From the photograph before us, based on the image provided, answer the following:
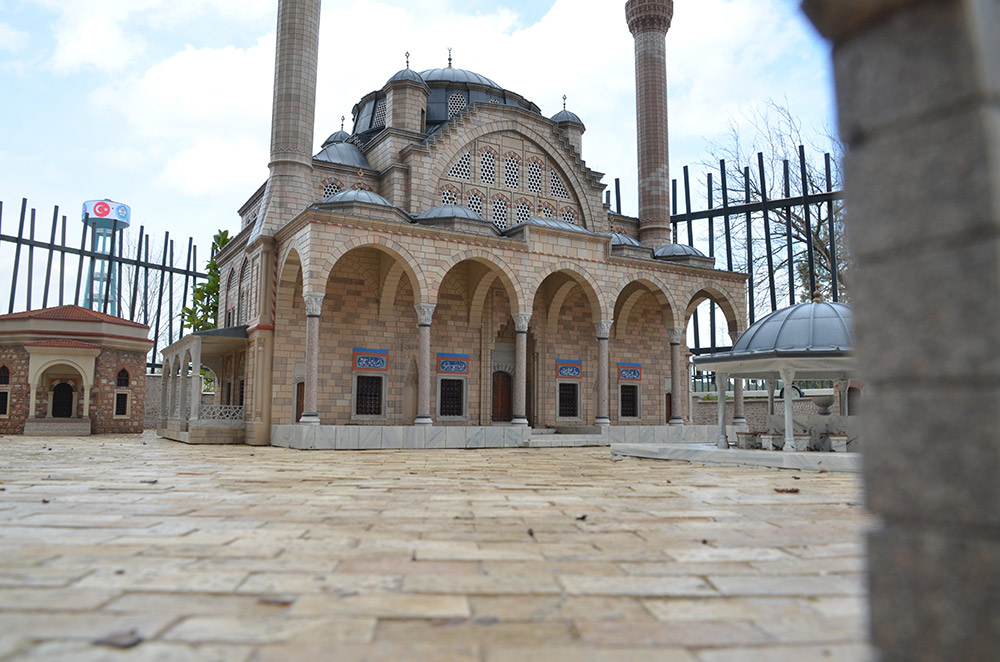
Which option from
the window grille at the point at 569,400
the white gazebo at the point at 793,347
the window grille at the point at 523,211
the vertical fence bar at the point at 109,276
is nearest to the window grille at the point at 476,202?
the window grille at the point at 523,211

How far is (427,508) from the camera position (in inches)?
197

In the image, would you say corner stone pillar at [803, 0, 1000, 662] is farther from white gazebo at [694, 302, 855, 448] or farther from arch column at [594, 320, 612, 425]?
arch column at [594, 320, 612, 425]

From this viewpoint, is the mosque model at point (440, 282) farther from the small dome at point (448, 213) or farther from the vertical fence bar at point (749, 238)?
the vertical fence bar at point (749, 238)

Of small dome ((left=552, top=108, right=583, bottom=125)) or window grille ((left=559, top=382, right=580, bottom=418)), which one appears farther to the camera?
small dome ((left=552, top=108, right=583, bottom=125))

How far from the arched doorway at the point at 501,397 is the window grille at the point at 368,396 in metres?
3.94

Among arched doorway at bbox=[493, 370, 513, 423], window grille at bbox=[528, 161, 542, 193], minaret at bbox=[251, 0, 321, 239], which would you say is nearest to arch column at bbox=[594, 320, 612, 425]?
arched doorway at bbox=[493, 370, 513, 423]

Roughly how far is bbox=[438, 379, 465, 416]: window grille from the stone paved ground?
43.7ft

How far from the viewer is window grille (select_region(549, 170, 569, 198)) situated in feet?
73.7

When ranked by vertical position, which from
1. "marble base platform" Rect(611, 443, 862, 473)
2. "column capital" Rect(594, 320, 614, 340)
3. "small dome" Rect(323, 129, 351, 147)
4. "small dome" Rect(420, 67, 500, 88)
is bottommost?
"marble base platform" Rect(611, 443, 862, 473)

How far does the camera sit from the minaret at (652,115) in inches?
954

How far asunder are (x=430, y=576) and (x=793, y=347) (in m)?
9.27

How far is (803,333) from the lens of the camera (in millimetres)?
10727

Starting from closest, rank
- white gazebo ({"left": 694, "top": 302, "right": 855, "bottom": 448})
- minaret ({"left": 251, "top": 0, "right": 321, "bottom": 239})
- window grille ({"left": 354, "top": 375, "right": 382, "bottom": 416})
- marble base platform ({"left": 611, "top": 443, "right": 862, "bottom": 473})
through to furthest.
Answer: marble base platform ({"left": 611, "top": 443, "right": 862, "bottom": 473}), white gazebo ({"left": 694, "top": 302, "right": 855, "bottom": 448}), minaret ({"left": 251, "top": 0, "right": 321, "bottom": 239}), window grille ({"left": 354, "top": 375, "right": 382, "bottom": 416})

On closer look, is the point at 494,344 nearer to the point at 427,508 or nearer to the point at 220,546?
the point at 427,508
